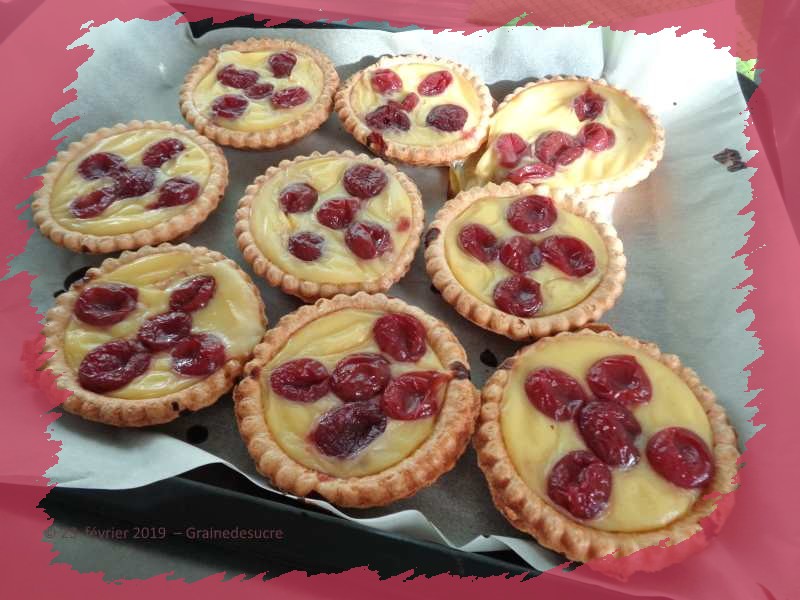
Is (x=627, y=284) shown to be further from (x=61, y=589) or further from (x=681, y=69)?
(x=61, y=589)

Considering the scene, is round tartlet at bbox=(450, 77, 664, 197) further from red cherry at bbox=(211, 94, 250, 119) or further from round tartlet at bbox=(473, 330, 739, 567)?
red cherry at bbox=(211, 94, 250, 119)

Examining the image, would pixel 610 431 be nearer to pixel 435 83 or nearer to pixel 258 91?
pixel 435 83

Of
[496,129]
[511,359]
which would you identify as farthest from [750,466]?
[496,129]

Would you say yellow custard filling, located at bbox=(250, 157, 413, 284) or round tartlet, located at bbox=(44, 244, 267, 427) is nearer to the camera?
round tartlet, located at bbox=(44, 244, 267, 427)

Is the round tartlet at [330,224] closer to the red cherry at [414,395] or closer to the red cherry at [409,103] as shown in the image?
the red cherry at [409,103]

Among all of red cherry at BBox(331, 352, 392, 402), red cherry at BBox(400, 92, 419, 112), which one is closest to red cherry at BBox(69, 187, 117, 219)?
red cherry at BBox(331, 352, 392, 402)

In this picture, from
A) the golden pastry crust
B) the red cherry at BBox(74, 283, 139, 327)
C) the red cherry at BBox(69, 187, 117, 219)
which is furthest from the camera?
the red cherry at BBox(69, 187, 117, 219)

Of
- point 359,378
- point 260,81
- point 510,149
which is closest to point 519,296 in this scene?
point 359,378

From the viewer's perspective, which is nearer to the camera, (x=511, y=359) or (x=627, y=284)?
(x=511, y=359)
